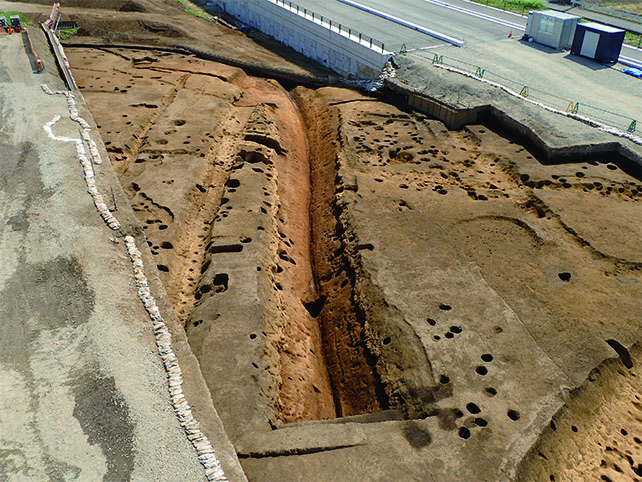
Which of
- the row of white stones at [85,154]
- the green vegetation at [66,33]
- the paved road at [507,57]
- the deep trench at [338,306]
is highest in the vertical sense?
the paved road at [507,57]

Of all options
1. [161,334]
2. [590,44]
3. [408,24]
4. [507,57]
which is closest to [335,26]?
[408,24]

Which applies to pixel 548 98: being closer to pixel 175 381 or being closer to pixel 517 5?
pixel 517 5

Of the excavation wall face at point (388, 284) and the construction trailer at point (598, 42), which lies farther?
the construction trailer at point (598, 42)

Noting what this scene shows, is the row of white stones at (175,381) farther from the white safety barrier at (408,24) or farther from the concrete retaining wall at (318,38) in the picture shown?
the white safety barrier at (408,24)

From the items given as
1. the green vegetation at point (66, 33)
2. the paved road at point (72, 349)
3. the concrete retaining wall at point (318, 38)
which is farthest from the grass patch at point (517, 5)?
the paved road at point (72, 349)

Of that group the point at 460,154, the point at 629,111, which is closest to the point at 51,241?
the point at 460,154
